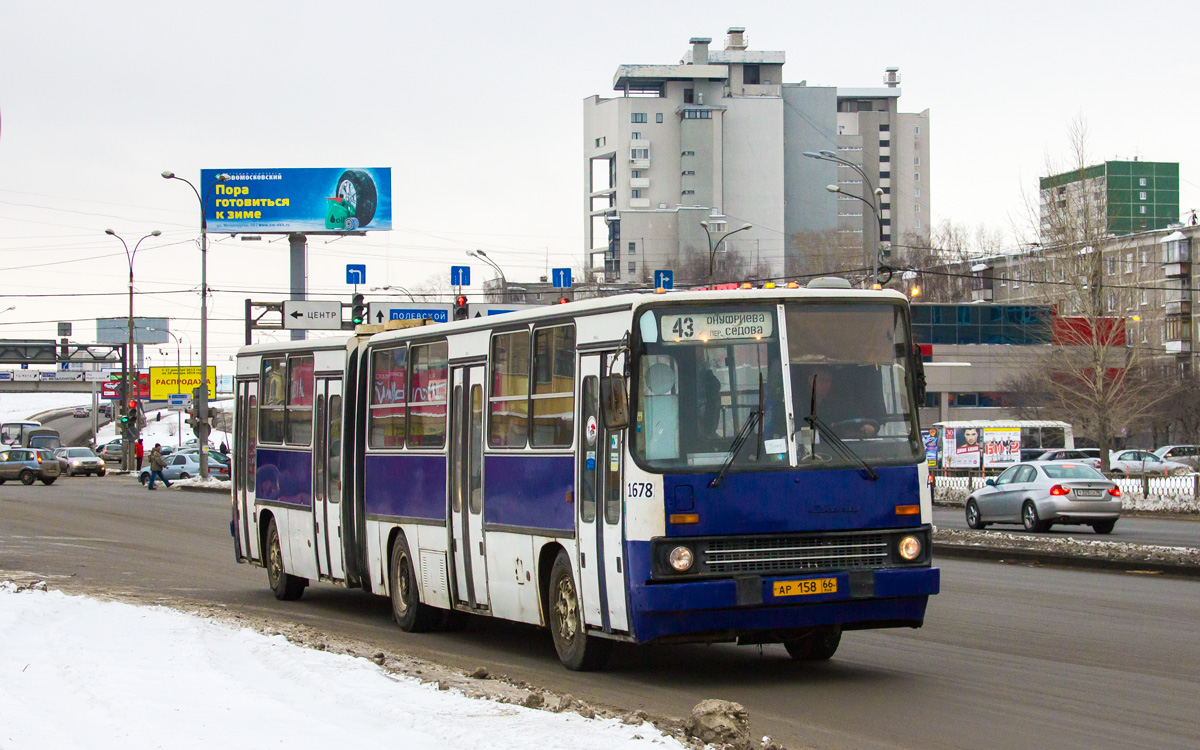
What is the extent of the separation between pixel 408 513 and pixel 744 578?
5.18 metres

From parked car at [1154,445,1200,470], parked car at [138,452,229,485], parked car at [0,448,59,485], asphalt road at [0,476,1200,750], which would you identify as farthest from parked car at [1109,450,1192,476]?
parked car at [0,448,59,485]

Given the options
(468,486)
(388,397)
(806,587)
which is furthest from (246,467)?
(806,587)

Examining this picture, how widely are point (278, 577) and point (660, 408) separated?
9.21m

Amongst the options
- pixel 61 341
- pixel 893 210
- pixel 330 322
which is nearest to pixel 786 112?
pixel 893 210

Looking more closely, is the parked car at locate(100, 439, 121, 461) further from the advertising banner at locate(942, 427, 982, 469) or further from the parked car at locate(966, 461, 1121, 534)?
the parked car at locate(966, 461, 1121, 534)

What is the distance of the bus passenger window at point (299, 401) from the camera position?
1733 cm

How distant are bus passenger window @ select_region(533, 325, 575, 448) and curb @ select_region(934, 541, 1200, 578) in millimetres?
10175

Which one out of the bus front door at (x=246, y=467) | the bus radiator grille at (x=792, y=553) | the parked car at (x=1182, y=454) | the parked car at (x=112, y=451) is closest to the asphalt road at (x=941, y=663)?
the bus front door at (x=246, y=467)

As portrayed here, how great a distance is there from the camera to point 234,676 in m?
9.84

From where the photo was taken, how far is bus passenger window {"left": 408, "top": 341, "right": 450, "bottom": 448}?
13977mm

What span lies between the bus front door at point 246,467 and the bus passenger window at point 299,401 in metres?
1.31

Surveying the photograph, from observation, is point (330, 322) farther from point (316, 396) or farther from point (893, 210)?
point (893, 210)

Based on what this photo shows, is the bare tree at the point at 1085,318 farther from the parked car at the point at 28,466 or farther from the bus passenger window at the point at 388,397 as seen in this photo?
the parked car at the point at 28,466

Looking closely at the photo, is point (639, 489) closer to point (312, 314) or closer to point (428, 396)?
point (428, 396)
